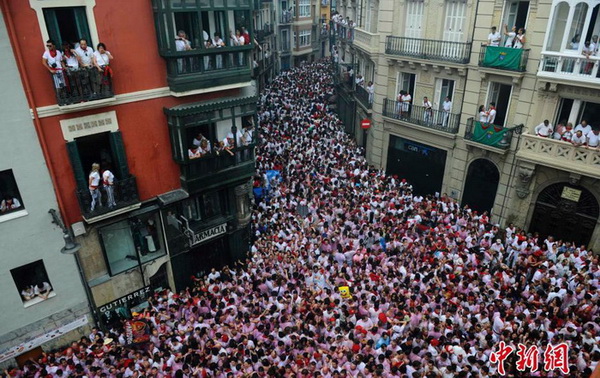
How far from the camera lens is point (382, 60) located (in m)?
23.3

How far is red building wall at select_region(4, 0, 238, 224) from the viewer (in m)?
11.7

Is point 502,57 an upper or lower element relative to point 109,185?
upper

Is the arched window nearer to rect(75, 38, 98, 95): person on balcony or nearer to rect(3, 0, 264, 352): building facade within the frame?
rect(3, 0, 264, 352): building facade

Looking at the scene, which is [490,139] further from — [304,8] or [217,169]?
[304,8]

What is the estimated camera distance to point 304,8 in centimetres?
5600

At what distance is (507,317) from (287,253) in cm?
826

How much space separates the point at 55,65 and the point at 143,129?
3.29m

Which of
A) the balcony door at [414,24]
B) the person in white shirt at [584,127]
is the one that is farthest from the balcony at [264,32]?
the person in white shirt at [584,127]

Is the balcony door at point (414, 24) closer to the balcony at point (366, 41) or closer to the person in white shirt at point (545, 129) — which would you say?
the balcony at point (366, 41)

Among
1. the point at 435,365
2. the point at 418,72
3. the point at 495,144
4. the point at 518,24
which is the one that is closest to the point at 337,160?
the point at 418,72

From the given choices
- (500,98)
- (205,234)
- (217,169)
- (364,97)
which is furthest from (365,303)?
(364,97)

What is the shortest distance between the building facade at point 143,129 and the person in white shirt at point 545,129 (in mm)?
Answer: 12322

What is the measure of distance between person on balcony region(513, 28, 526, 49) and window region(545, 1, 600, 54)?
3.05 feet

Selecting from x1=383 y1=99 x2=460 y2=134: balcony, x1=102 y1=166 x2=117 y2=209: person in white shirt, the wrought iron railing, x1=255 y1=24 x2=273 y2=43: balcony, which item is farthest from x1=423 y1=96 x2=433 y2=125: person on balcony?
x1=255 y1=24 x2=273 y2=43: balcony
